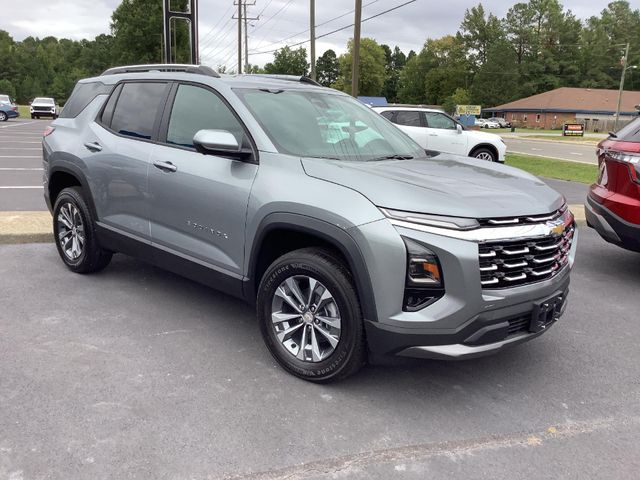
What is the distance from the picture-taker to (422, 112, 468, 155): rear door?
1505 cm

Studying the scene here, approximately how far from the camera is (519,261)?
320 cm

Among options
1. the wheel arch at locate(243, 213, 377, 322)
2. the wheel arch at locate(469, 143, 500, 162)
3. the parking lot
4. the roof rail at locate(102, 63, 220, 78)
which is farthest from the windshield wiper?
the wheel arch at locate(469, 143, 500, 162)

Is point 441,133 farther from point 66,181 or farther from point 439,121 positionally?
point 66,181

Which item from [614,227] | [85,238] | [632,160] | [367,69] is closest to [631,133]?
[632,160]

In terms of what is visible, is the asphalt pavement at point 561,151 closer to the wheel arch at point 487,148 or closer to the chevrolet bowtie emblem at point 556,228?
the wheel arch at point 487,148

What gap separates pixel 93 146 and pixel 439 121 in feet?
37.8

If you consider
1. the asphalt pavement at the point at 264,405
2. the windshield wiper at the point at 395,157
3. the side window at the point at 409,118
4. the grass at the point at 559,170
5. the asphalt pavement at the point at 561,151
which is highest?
the side window at the point at 409,118

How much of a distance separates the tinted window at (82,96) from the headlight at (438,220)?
335cm

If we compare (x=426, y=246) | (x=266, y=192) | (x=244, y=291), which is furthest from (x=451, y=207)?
(x=244, y=291)

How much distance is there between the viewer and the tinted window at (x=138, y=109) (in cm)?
464

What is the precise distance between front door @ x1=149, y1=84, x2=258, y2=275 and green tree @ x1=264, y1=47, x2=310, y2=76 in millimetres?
89538

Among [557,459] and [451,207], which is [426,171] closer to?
[451,207]

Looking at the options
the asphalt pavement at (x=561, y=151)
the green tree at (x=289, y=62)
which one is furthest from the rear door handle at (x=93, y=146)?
the green tree at (x=289, y=62)

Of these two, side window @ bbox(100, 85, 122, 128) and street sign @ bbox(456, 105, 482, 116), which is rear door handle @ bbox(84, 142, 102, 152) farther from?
street sign @ bbox(456, 105, 482, 116)
